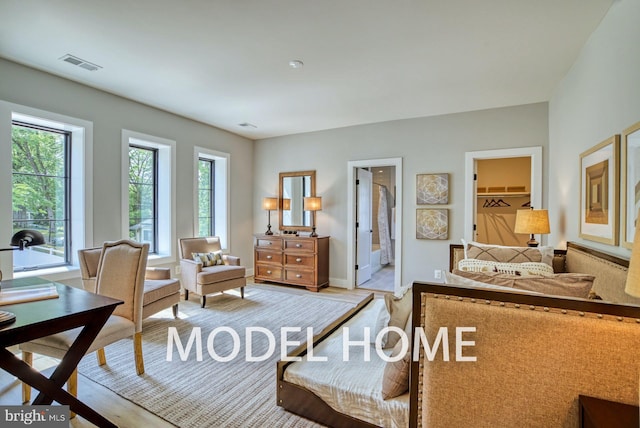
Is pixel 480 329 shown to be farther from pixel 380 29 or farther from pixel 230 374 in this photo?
pixel 380 29

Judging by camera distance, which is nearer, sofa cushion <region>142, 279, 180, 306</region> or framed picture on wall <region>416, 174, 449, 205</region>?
sofa cushion <region>142, 279, 180, 306</region>

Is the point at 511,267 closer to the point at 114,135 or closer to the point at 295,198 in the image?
the point at 295,198

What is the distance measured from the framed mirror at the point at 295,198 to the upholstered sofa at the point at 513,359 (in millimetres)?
4241

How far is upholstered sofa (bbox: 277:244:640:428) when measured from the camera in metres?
1.00

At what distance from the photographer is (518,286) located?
4.99 ft

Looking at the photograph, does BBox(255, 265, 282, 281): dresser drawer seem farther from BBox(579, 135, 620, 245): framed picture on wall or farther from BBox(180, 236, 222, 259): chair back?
BBox(579, 135, 620, 245): framed picture on wall

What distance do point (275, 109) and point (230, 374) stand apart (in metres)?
3.32

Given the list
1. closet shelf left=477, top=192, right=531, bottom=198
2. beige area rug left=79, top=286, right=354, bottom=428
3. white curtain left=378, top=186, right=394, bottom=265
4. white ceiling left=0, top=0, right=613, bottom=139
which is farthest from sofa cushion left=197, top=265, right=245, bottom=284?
closet shelf left=477, top=192, right=531, bottom=198

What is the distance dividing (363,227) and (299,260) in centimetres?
132

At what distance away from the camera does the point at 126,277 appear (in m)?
2.32

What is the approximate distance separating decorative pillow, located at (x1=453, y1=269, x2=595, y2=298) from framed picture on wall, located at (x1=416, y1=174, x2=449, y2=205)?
2.96 metres

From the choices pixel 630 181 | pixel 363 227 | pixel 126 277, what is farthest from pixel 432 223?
pixel 126 277

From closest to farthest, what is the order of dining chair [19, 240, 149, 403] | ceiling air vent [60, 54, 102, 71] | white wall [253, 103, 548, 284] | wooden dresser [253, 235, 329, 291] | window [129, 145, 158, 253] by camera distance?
1. dining chair [19, 240, 149, 403]
2. ceiling air vent [60, 54, 102, 71]
3. white wall [253, 103, 548, 284]
4. window [129, 145, 158, 253]
5. wooden dresser [253, 235, 329, 291]

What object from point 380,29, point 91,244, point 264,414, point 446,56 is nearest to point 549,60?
point 446,56
